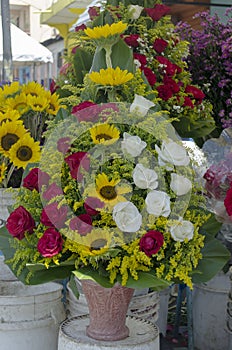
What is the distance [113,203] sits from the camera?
59.1 inches

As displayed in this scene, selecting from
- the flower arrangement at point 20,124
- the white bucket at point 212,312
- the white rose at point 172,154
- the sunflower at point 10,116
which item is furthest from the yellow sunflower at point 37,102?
the white bucket at point 212,312

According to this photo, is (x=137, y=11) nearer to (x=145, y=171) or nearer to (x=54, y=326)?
(x=145, y=171)

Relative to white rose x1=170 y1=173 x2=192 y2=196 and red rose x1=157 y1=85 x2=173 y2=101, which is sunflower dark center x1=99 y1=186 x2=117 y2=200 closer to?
white rose x1=170 y1=173 x2=192 y2=196

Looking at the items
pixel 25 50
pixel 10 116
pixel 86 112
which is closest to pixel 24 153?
pixel 10 116

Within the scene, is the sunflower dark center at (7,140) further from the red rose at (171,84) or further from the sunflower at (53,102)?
the red rose at (171,84)

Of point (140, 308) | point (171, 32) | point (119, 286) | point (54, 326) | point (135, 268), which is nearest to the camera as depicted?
point (135, 268)

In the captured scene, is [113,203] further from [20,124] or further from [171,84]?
[171,84]

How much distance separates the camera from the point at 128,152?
1536 mm

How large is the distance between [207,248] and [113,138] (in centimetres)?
38

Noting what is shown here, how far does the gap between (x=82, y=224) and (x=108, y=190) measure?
10 centimetres

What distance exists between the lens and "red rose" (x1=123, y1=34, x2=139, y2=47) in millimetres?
2205

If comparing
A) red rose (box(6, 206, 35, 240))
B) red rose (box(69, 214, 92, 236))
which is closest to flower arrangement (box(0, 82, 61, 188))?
red rose (box(6, 206, 35, 240))

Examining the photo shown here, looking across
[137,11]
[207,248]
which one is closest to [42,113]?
[137,11]

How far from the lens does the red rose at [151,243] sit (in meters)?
1.48
